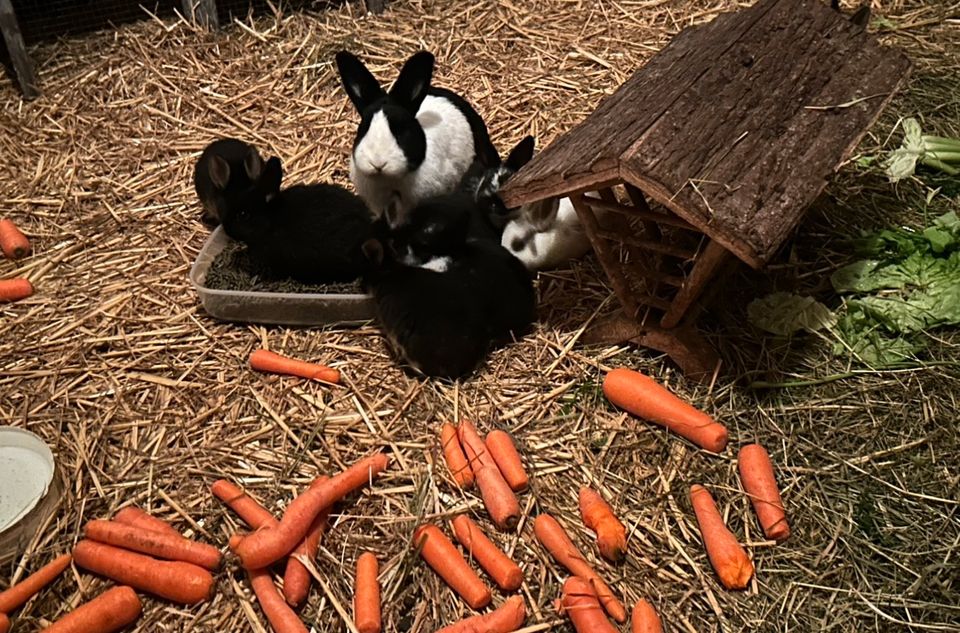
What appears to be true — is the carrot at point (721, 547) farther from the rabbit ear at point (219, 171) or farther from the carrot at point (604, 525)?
the rabbit ear at point (219, 171)

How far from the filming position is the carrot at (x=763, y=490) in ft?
9.13

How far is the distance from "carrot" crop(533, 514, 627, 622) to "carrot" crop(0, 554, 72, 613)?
5.30 ft

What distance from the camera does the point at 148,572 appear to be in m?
2.59

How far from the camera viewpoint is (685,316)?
336 centimetres

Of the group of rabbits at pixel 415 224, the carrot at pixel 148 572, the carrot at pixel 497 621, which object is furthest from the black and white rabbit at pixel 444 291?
the carrot at pixel 148 572

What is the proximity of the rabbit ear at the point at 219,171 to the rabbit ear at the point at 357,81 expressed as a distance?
68cm

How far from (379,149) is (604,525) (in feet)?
6.49

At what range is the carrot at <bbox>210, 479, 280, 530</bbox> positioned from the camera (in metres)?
2.77

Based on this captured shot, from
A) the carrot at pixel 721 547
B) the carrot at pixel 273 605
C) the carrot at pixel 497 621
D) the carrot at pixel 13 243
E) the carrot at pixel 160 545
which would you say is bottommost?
the carrot at pixel 721 547

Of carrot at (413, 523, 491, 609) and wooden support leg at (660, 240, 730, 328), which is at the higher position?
wooden support leg at (660, 240, 730, 328)

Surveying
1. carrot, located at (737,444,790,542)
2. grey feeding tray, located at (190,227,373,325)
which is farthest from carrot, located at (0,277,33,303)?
carrot, located at (737,444,790,542)

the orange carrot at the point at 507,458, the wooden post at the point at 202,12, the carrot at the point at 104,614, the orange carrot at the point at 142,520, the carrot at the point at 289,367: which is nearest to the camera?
the carrot at the point at 104,614

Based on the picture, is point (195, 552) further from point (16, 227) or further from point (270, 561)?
point (16, 227)

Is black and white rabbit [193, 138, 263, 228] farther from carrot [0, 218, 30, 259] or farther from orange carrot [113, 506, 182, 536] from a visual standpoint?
orange carrot [113, 506, 182, 536]
